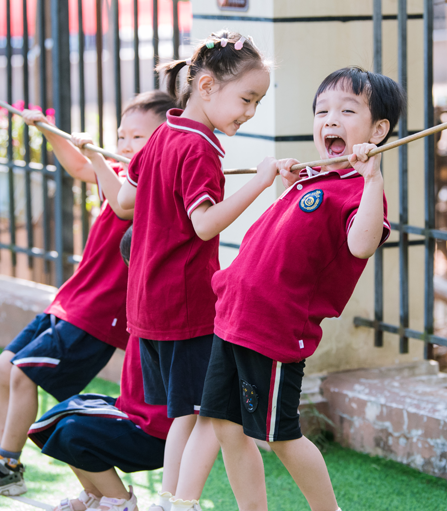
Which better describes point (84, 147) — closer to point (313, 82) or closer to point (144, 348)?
point (144, 348)

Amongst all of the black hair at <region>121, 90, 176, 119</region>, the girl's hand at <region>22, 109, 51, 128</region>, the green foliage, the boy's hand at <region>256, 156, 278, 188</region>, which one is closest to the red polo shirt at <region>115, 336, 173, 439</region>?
the boy's hand at <region>256, 156, 278, 188</region>

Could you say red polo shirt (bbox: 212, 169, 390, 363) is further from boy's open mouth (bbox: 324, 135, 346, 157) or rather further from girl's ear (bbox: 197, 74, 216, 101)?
girl's ear (bbox: 197, 74, 216, 101)

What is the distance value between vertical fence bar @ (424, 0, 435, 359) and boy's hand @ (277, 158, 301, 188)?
86 cm

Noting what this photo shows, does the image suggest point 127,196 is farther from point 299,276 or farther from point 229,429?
point 229,429

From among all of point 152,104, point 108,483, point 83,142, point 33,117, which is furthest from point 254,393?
point 33,117

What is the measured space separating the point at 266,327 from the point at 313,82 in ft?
4.37

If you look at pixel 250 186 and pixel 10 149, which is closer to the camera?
pixel 250 186

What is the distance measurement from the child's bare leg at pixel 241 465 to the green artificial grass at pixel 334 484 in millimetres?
501

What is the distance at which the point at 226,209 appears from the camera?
1.94 meters

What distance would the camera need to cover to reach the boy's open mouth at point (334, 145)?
1996 mm

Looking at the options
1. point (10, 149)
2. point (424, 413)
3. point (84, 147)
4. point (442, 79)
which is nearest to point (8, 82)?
point (10, 149)

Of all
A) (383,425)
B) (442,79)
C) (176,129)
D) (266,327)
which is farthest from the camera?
(442,79)

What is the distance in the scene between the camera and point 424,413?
2.62 m

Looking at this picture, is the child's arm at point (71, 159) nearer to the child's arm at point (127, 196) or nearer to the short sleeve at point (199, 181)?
the child's arm at point (127, 196)
